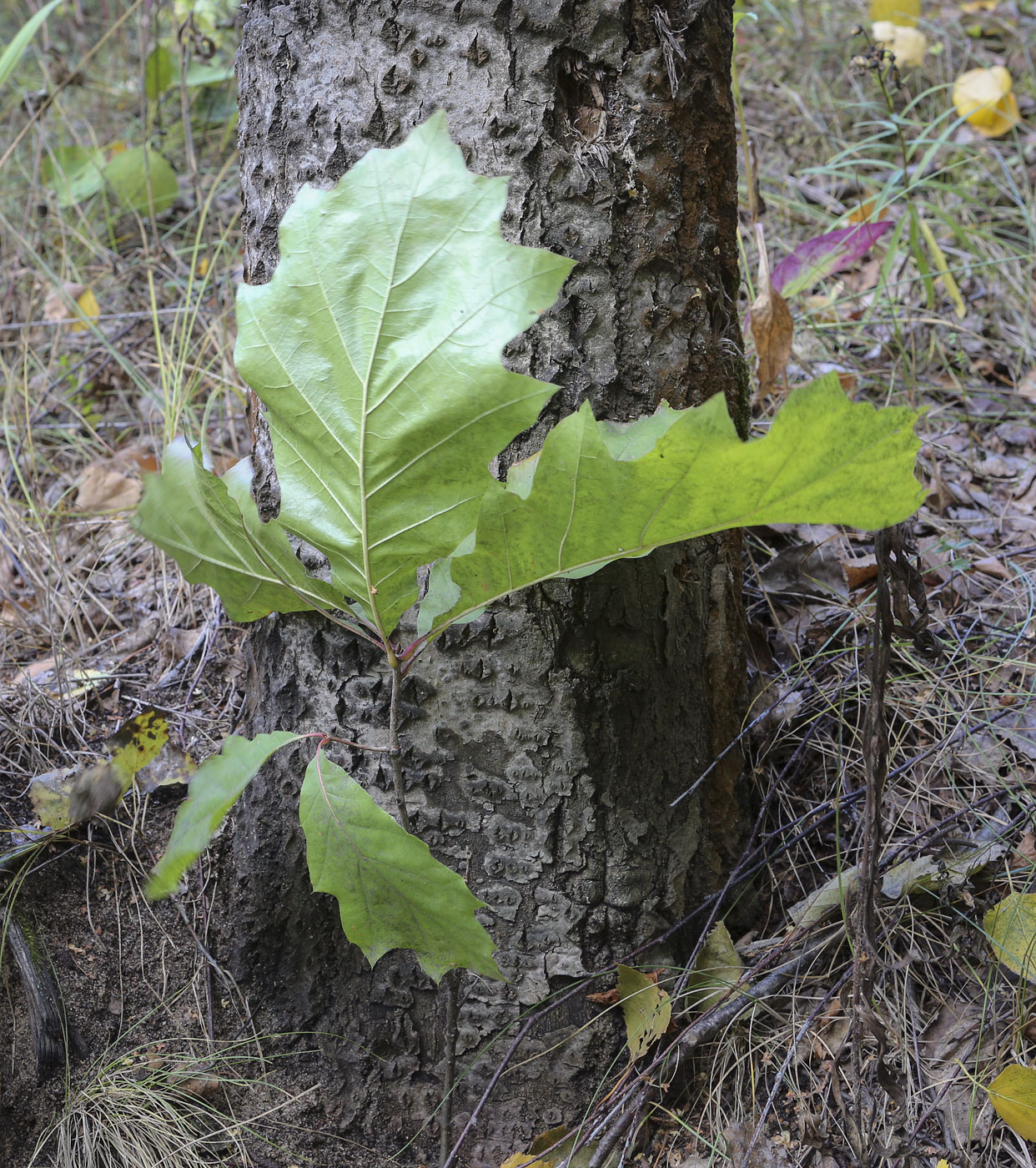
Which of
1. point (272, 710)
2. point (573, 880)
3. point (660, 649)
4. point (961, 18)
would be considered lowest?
point (961, 18)

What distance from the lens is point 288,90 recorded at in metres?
1.09

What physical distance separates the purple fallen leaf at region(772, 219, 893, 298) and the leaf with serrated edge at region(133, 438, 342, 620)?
4.31 feet

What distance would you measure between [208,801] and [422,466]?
377 millimetres

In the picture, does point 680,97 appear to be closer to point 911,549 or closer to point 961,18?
point 911,549

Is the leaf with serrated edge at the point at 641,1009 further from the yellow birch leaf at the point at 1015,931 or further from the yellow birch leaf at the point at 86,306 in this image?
the yellow birch leaf at the point at 86,306

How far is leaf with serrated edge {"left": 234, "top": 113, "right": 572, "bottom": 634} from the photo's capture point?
0.71 meters

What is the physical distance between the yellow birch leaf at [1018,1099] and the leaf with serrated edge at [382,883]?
634 mm

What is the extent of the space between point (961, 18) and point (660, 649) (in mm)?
3468

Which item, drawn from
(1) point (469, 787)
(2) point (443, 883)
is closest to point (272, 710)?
(1) point (469, 787)

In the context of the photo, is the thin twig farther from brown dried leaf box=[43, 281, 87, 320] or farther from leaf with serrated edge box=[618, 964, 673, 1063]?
brown dried leaf box=[43, 281, 87, 320]

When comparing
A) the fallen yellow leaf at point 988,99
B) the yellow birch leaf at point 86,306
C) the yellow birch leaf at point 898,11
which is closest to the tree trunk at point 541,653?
the yellow birch leaf at point 86,306

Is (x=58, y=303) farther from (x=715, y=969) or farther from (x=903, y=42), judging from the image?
(x=903, y=42)

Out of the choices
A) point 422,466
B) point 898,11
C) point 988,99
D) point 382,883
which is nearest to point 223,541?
point 422,466

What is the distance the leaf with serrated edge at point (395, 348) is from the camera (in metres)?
0.71
